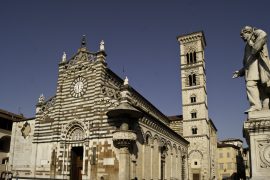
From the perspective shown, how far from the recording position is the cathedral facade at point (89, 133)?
76.9 feet

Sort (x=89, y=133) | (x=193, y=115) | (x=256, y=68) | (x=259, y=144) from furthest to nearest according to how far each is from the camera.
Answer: (x=193, y=115) → (x=89, y=133) → (x=256, y=68) → (x=259, y=144)

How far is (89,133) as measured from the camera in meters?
25.5

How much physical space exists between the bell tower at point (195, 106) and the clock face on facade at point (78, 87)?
80.5ft

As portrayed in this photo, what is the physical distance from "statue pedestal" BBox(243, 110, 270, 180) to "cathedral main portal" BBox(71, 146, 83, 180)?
21.8m

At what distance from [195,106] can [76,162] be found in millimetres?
26024

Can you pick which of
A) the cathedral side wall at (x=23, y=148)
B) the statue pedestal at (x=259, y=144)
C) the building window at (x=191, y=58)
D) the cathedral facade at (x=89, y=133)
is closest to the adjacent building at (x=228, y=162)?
the building window at (x=191, y=58)

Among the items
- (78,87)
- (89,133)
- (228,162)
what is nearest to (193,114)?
(228,162)

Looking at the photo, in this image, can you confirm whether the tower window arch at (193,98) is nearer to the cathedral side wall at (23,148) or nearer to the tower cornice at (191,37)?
the tower cornice at (191,37)

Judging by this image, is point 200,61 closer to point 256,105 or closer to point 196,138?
point 196,138

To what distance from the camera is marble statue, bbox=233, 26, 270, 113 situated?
722cm

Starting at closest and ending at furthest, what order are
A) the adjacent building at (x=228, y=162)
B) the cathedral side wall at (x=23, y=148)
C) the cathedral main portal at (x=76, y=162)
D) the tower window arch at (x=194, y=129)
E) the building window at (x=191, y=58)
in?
the cathedral main portal at (x=76, y=162), the cathedral side wall at (x=23, y=148), the tower window arch at (x=194, y=129), the building window at (x=191, y=58), the adjacent building at (x=228, y=162)

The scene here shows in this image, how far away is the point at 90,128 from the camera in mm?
25500

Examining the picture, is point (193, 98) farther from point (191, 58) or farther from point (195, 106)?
point (191, 58)

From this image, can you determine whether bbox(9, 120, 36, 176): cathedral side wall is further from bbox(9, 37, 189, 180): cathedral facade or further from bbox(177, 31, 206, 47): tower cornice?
bbox(177, 31, 206, 47): tower cornice
